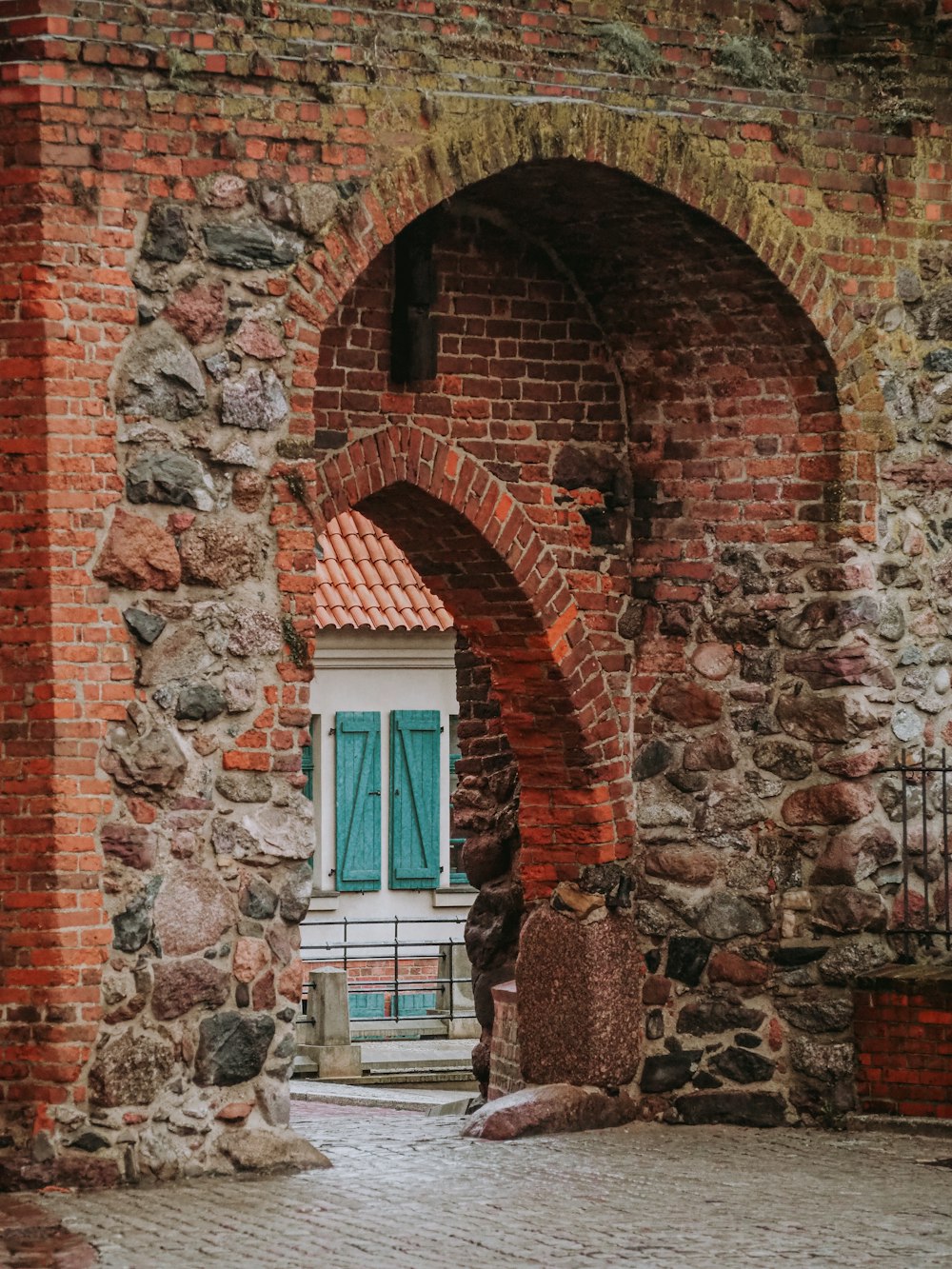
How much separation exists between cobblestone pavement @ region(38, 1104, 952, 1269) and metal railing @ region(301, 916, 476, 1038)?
7661mm

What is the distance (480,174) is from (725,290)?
4.71ft

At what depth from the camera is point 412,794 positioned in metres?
20.5

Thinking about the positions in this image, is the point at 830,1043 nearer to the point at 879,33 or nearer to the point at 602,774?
the point at 602,774

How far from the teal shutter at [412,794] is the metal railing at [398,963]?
41 cm

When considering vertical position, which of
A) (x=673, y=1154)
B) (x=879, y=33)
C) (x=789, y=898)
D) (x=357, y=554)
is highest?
(x=879, y=33)

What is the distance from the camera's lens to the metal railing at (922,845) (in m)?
11.1

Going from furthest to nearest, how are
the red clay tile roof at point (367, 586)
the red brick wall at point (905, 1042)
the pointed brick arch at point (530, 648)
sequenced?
the red clay tile roof at point (367, 586)
the pointed brick arch at point (530, 648)
the red brick wall at point (905, 1042)

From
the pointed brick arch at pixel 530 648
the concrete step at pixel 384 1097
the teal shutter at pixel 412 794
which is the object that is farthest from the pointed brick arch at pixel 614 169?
the teal shutter at pixel 412 794

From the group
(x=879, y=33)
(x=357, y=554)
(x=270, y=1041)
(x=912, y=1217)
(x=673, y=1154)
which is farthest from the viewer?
(x=357, y=554)

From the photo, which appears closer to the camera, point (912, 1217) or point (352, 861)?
point (912, 1217)

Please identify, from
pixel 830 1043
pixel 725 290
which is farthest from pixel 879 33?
pixel 830 1043

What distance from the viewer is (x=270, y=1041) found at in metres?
9.59

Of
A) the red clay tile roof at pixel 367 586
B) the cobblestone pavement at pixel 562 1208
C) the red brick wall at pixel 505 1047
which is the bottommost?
the cobblestone pavement at pixel 562 1208

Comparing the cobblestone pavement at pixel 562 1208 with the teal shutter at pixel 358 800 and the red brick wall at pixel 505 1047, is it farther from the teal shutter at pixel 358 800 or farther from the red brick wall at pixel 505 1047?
the teal shutter at pixel 358 800
